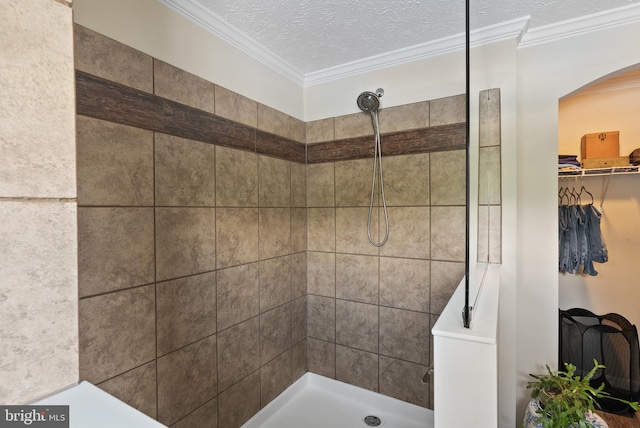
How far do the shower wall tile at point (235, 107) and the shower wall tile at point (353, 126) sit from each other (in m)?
0.64

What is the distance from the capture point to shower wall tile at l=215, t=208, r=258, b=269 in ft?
5.50

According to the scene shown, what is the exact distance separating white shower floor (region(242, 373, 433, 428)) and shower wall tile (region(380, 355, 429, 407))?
0.05m

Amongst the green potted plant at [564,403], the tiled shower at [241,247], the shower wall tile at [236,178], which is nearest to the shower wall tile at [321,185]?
the tiled shower at [241,247]

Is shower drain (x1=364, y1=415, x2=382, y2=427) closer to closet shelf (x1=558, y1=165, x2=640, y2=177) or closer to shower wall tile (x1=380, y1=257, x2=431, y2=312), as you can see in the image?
shower wall tile (x1=380, y1=257, x2=431, y2=312)

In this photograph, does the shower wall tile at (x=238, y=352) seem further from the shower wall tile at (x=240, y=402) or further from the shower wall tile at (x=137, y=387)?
the shower wall tile at (x=137, y=387)

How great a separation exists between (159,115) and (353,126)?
1.30 meters

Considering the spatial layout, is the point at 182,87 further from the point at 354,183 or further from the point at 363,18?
the point at 354,183

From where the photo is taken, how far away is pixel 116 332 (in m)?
1.21

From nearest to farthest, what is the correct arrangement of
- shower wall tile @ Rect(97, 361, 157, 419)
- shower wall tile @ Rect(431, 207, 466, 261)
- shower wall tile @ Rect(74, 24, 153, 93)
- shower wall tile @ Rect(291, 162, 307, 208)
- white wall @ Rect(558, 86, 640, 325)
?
shower wall tile @ Rect(74, 24, 153, 93)
shower wall tile @ Rect(97, 361, 157, 419)
shower wall tile @ Rect(431, 207, 466, 261)
shower wall tile @ Rect(291, 162, 307, 208)
white wall @ Rect(558, 86, 640, 325)

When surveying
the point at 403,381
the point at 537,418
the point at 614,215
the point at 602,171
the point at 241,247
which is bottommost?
the point at 403,381

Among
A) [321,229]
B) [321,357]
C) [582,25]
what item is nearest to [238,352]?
[321,357]

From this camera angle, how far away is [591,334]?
2.31 m

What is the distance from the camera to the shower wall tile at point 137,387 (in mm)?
1219

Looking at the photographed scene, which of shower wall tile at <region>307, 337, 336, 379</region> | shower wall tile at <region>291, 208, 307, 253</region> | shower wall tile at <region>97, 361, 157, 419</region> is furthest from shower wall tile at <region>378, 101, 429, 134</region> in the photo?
shower wall tile at <region>97, 361, 157, 419</region>
